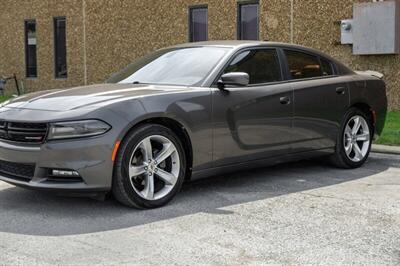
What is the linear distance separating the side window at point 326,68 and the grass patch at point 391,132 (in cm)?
202

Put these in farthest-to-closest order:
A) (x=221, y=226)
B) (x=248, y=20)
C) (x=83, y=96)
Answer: (x=248, y=20)
(x=83, y=96)
(x=221, y=226)

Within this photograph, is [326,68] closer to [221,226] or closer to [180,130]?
[180,130]

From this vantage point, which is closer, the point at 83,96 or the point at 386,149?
the point at 83,96

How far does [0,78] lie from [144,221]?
59.0 ft

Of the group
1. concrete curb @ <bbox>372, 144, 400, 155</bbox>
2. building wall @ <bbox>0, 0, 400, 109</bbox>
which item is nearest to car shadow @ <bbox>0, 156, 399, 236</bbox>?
concrete curb @ <bbox>372, 144, 400, 155</bbox>

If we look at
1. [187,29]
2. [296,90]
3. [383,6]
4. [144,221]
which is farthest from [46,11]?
[144,221]

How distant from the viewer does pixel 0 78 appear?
21547mm

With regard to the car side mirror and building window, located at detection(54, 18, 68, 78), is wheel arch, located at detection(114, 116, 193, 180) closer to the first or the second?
the car side mirror

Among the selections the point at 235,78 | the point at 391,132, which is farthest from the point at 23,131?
the point at 391,132

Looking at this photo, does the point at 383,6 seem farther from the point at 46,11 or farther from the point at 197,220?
the point at 46,11

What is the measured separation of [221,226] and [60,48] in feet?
52.1

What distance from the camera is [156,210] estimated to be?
5.32m

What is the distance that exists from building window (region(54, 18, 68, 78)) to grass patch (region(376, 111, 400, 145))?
443 inches

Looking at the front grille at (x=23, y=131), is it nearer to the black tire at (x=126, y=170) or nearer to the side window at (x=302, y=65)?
the black tire at (x=126, y=170)
